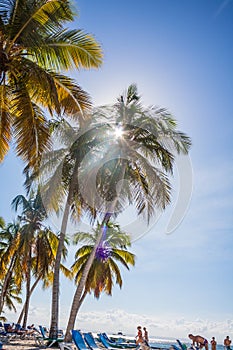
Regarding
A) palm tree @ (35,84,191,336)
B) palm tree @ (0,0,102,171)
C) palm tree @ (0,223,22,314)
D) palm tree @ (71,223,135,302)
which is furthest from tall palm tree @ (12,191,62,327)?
palm tree @ (0,0,102,171)

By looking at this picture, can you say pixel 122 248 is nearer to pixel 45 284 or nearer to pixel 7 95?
pixel 45 284

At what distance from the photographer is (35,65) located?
9.70m

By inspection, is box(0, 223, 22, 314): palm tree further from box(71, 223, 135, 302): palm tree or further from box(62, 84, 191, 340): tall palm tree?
box(62, 84, 191, 340): tall palm tree

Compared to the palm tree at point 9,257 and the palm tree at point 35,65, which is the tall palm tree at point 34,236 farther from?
the palm tree at point 35,65

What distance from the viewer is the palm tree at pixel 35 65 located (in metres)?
9.38

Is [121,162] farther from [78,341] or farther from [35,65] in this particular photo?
[35,65]

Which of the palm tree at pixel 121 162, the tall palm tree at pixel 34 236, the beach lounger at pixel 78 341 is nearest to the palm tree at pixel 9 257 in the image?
the tall palm tree at pixel 34 236

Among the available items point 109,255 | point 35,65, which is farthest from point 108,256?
point 35,65

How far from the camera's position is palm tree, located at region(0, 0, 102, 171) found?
938cm

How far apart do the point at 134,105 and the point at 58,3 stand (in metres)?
8.87

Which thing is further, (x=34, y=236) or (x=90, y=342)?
(x=34, y=236)

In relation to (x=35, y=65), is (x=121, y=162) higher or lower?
higher

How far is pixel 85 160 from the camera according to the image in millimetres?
18094

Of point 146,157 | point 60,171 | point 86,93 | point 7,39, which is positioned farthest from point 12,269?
point 7,39
